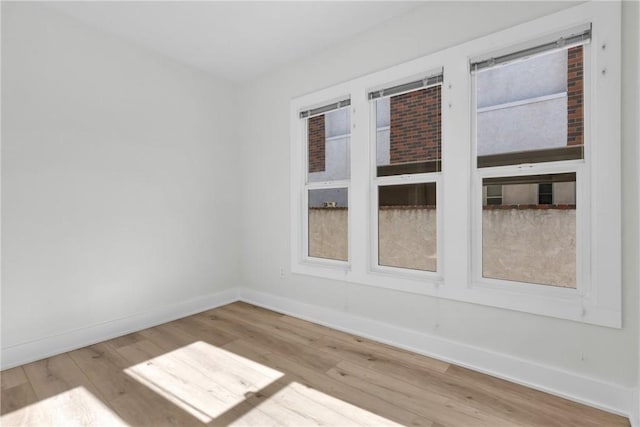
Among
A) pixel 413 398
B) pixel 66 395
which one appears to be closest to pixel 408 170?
pixel 413 398

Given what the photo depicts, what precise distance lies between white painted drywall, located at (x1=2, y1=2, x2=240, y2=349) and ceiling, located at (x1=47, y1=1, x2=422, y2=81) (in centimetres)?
22

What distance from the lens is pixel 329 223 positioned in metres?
3.16

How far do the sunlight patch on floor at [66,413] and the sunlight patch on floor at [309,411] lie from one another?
0.75 m

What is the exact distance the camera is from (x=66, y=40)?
98.0 inches

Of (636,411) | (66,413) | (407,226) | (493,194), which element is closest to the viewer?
(636,411)

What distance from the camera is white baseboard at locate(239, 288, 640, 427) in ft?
5.68

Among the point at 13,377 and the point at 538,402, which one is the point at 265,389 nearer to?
the point at 538,402

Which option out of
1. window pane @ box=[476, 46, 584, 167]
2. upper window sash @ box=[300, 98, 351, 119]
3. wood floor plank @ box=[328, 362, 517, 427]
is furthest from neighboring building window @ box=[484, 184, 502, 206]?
upper window sash @ box=[300, 98, 351, 119]

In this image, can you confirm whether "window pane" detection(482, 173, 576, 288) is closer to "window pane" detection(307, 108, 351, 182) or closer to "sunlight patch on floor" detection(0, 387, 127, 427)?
"window pane" detection(307, 108, 351, 182)

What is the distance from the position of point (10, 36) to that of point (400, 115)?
9.92 ft

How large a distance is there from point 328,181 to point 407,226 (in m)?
0.93

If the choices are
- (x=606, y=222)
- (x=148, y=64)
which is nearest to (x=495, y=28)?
(x=606, y=222)

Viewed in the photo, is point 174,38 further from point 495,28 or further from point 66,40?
point 495,28

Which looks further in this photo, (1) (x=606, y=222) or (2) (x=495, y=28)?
(2) (x=495, y=28)
